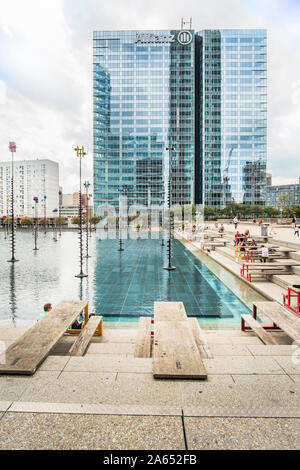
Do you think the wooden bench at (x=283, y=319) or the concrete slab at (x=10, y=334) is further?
the concrete slab at (x=10, y=334)

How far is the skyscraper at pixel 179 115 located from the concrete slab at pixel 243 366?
10909 cm

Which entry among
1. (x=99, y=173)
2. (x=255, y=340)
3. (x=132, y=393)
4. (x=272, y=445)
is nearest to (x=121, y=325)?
(x=255, y=340)

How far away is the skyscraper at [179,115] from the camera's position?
11188cm

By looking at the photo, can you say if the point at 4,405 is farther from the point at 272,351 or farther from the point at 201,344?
the point at 272,351

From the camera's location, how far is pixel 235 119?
368 feet

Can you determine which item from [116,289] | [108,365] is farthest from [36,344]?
[116,289]

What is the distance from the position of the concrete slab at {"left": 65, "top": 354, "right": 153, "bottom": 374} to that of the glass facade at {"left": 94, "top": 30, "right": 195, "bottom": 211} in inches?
4365

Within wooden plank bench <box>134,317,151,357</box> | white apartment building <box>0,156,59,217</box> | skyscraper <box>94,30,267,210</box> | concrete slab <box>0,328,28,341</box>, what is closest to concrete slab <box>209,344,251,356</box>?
wooden plank bench <box>134,317,151,357</box>

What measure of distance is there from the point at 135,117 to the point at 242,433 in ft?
408

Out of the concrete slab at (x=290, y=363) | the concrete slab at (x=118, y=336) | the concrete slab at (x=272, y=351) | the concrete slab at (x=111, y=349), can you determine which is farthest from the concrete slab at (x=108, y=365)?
the concrete slab at (x=118, y=336)

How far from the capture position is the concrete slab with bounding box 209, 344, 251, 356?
15.5 feet

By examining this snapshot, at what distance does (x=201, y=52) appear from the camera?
11906cm

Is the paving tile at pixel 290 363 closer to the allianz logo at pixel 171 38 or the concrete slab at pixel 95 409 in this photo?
the concrete slab at pixel 95 409

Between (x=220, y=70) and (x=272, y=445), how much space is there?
136 metres
